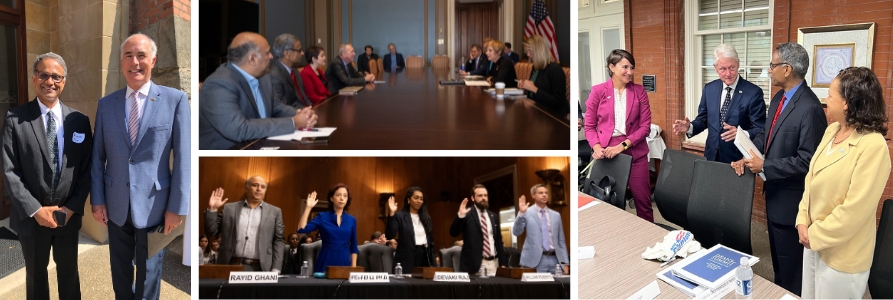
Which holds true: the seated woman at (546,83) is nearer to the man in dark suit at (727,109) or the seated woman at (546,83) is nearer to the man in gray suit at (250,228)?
the man in gray suit at (250,228)

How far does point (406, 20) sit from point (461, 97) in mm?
272

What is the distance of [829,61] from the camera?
4531 mm

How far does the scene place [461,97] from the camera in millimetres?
1478

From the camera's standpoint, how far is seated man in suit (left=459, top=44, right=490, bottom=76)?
4.33 ft

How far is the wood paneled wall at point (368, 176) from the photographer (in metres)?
1.28

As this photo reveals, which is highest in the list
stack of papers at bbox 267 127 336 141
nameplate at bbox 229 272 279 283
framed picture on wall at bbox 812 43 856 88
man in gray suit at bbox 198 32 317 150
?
framed picture on wall at bbox 812 43 856 88

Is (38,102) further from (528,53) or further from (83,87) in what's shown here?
(528,53)

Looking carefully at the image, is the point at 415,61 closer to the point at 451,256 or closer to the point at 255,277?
the point at 451,256

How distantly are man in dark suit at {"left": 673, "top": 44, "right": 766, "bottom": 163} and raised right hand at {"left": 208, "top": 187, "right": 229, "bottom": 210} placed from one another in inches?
119

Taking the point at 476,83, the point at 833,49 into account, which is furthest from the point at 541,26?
the point at 833,49

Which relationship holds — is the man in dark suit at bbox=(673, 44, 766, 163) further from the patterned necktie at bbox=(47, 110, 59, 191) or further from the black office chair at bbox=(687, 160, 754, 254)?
the patterned necktie at bbox=(47, 110, 59, 191)

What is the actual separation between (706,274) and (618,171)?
1.81 meters

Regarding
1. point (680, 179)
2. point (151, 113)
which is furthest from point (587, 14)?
point (151, 113)

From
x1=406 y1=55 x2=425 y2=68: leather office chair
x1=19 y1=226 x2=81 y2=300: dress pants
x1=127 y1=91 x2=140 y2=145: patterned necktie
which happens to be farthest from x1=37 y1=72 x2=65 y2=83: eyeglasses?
x1=406 y1=55 x2=425 y2=68: leather office chair
